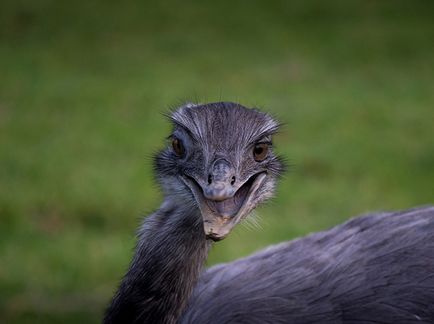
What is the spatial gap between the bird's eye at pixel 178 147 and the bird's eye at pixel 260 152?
20 centimetres

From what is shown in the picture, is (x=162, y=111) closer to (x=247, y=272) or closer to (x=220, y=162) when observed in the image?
(x=247, y=272)

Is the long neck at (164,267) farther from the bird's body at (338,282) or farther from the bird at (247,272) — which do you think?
the bird's body at (338,282)

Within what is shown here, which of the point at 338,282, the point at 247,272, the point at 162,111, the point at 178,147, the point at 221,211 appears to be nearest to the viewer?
the point at 221,211

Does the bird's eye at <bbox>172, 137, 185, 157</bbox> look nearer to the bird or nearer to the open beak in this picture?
the bird

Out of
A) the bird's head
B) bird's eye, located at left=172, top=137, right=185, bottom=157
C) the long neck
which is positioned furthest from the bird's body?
bird's eye, located at left=172, top=137, right=185, bottom=157

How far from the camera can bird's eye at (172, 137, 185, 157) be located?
8.97ft

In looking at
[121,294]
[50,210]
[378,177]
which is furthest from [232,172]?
[378,177]

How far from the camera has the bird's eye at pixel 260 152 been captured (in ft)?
8.99

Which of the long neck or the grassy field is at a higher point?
the grassy field

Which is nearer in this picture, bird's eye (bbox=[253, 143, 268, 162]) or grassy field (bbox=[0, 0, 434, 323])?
bird's eye (bbox=[253, 143, 268, 162])

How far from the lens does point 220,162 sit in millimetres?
2555

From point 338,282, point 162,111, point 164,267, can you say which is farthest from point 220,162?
point 162,111

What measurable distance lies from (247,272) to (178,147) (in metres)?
0.56

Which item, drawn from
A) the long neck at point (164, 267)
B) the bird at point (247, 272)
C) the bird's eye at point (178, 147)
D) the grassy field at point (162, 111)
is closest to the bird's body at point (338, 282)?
the bird at point (247, 272)
